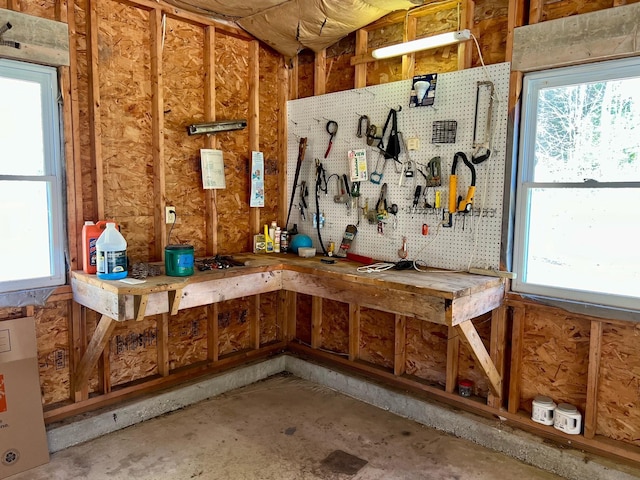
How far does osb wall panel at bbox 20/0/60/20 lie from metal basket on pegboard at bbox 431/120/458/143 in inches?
86.2

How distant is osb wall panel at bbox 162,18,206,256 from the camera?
113 inches

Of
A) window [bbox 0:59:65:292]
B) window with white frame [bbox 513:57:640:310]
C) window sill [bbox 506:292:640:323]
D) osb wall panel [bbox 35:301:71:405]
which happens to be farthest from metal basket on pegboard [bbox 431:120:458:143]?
osb wall panel [bbox 35:301:71:405]

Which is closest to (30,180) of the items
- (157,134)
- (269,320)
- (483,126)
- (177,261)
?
(157,134)

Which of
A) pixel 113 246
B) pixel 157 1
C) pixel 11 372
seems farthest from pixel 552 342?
pixel 157 1

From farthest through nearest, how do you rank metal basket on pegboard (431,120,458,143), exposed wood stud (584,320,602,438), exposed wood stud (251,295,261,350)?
exposed wood stud (251,295,261,350) < metal basket on pegboard (431,120,458,143) < exposed wood stud (584,320,602,438)

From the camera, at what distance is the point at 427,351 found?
288 centimetres

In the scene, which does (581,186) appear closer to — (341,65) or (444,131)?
(444,131)

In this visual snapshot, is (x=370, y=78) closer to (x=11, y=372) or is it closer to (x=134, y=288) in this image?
(x=134, y=288)

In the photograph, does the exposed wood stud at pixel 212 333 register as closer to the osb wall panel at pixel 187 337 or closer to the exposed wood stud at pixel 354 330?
the osb wall panel at pixel 187 337

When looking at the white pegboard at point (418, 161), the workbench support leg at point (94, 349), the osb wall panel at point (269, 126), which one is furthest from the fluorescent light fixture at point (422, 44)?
the workbench support leg at point (94, 349)

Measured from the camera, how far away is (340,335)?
336 cm

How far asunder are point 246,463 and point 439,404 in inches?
47.4

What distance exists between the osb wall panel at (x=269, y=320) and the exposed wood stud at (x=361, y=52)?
1.76 metres

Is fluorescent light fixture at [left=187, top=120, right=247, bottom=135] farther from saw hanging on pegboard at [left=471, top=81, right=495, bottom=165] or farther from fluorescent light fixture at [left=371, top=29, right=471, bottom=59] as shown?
saw hanging on pegboard at [left=471, top=81, right=495, bottom=165]
